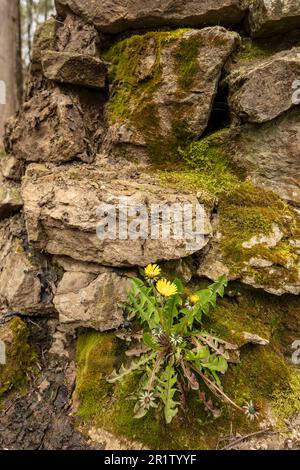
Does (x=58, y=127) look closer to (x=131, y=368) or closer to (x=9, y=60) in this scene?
(x=131, y=368)

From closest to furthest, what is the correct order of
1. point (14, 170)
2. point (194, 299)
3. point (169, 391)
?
point (169, 391) < point (194, 299) < point (14, 170)

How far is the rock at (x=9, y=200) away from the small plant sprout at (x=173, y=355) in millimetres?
1666

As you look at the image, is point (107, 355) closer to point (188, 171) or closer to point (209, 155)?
point (188, 171)

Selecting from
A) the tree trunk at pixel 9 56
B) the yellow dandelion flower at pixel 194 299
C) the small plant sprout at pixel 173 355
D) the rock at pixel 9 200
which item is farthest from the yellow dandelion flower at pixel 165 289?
the tree trunk at pixel 9 56

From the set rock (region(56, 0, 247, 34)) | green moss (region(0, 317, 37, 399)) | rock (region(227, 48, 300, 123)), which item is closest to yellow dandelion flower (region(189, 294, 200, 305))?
green moss (region(0, 317, 37, 399))

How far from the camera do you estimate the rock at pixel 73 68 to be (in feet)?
10.7

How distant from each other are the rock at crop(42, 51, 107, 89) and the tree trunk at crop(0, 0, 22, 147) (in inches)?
161

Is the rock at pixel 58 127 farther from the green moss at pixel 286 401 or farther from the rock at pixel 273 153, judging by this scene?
the green moss at pixel 286 401

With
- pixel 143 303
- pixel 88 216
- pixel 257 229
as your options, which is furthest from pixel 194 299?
pixel 88 216

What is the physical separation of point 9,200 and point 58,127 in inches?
35.0

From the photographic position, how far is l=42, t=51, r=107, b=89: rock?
3.27 metres

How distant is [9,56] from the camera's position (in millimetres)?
7133

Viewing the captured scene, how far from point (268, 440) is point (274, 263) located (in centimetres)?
121
